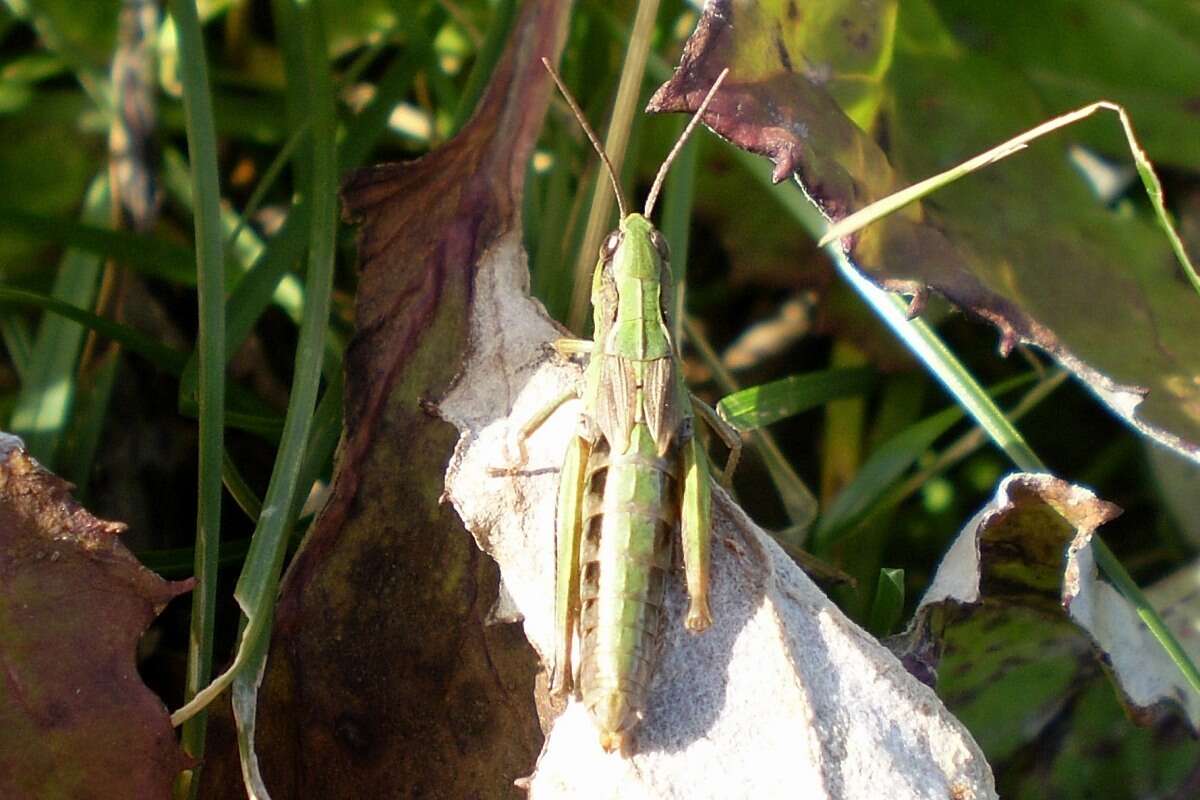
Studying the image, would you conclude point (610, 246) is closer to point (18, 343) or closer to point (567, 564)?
point (567, 564)

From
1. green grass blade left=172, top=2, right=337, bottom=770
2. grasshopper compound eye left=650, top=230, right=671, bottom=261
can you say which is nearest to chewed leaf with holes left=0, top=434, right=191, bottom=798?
green grass blade left=172, top=2, right=337, bottom=770

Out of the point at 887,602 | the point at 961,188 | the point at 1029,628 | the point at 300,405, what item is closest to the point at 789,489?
the point at 887,602

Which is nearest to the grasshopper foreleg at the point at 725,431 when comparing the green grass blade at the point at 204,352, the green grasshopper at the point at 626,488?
the green grasshopper at the point at 626,488

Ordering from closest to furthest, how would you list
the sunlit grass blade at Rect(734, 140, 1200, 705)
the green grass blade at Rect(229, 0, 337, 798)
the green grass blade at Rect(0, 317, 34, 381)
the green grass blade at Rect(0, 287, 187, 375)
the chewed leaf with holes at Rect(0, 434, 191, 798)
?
the chewed leaf with holes at Rect(0, 434, 191, 798) → the green grass blade at Rect(229, 0, 337, 798) → the sunlit grass blade at Rect(734, 140, 1200, 705) → the green grass blade at Rect(0, 287, 187, 375) → the green grass blade at Rect(0, 317, 34, 381)

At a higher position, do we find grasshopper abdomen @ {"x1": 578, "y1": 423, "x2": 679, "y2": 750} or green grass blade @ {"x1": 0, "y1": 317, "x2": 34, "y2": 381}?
green grass blade @ {"x1": 0, "y1": 317, "x2": 34, "y2": 381}

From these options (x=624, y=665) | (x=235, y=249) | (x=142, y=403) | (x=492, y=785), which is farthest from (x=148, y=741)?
(x=235, y=249)

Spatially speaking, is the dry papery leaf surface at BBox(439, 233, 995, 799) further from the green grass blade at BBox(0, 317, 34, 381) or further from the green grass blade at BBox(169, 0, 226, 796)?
the green grass blade at BBox(0, 317, 34, 381)

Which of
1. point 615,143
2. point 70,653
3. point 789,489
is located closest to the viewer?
point 70,653
